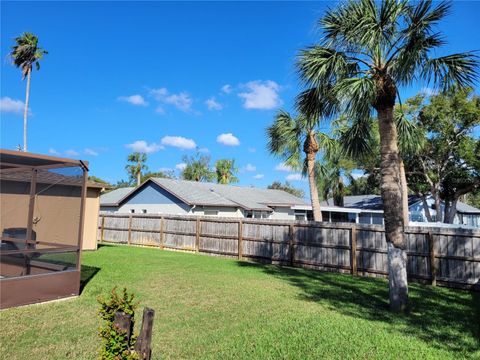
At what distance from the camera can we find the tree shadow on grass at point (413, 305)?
5402mm

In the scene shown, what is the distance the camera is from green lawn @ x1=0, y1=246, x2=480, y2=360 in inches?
183

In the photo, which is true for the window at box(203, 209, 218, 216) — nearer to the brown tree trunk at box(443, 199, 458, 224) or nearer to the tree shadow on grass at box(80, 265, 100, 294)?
the tree shadow on grass at box(80, 265, 100, 294)

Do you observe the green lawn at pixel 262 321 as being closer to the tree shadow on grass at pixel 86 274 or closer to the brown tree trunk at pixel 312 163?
the tree shadow on grass at pixel 86 274

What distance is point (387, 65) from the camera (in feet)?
22.5

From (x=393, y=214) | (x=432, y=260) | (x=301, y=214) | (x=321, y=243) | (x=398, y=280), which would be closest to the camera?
(x=398, y=280)

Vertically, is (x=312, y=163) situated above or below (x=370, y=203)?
above

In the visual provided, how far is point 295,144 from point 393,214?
8.97m

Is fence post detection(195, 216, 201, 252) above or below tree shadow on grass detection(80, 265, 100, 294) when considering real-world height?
above

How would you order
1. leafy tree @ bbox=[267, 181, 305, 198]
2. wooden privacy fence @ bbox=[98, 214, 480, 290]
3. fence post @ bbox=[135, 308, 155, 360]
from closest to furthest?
fence post @ bbox=[135, 308, 155, 360] → wooden privacy fence @ bbox=[98, 214, 480, 290] → leafy tree @ bbox=[267, 181, 305, 198]

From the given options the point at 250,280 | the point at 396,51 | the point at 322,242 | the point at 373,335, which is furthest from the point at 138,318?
the point at 322,242

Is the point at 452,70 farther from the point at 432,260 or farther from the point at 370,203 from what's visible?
the point at 370,203

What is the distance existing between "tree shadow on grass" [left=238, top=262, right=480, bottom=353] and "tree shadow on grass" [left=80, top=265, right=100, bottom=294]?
5.22 meters

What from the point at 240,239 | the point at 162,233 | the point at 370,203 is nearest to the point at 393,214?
the point at 240,239

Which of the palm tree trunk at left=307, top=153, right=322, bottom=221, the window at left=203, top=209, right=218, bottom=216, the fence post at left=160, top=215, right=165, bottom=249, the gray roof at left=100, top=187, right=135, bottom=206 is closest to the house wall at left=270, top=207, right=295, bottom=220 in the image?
the window at left=203, top=209, right=218, bottom=216
